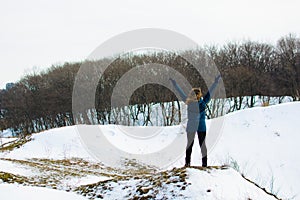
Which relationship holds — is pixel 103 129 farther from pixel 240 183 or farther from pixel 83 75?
pixel 83 75

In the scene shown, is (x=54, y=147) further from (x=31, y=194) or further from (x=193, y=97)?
(x=193, y=97)

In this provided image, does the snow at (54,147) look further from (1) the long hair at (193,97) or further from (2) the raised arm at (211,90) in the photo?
(2) the raised arm at (211,90)

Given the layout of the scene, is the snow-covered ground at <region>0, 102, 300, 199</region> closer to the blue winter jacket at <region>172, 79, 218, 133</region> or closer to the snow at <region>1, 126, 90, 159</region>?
the snow at <region>1, 126, 90, 159</region>

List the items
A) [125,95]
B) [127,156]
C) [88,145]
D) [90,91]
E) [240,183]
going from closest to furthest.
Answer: [240,183]
[127,156]
[88,145]
[125,95]
[90,91]

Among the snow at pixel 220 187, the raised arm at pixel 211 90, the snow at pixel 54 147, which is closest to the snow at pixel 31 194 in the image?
the snow at pixel 220 187

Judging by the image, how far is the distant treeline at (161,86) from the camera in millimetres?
36469

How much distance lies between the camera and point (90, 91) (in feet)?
131

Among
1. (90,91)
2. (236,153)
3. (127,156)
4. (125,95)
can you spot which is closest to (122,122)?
(125,95)

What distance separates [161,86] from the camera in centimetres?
3653

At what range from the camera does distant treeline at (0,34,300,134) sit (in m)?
36.5

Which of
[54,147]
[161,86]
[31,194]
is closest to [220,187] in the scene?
[31,194]

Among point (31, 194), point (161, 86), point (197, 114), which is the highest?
point (161, 86)

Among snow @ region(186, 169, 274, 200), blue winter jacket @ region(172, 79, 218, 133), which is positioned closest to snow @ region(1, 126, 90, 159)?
blue winter jacket @ region(172, 79, 218, 133)

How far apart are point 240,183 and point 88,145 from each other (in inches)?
629
